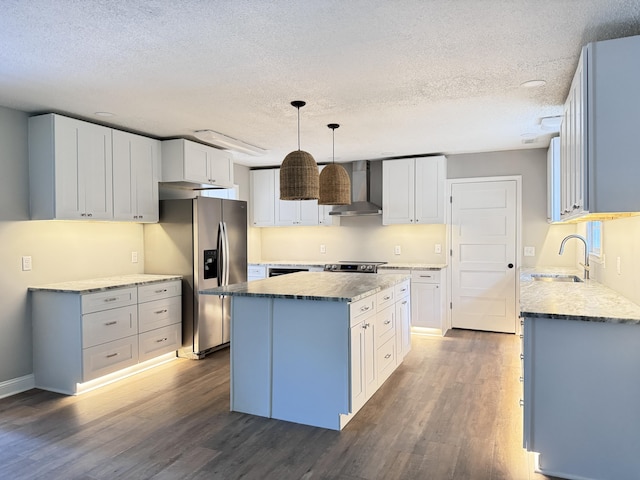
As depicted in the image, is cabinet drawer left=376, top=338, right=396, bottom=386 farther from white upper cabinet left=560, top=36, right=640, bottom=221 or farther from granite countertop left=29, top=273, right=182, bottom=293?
granite countertop left=29, top=273, right=182, bottom=293

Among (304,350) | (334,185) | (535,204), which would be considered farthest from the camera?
(535,204)

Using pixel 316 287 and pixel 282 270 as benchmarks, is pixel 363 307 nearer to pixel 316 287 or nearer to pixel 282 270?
pixel 316 287

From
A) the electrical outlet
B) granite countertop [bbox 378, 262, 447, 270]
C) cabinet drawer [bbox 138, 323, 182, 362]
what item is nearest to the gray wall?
granite countertop [bbox 378, 262, 447, 270]

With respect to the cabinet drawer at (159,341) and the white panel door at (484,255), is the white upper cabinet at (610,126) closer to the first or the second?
the white panel door at (484,255)

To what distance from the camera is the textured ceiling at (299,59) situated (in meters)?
2.11

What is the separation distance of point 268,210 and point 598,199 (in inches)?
197

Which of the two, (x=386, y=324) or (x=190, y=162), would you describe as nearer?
(x=386, y=324)

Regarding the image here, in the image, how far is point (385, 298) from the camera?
3.69 meters

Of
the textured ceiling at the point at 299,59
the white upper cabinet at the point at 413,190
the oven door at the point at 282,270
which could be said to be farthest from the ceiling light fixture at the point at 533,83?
the oven door at the point at 282,270

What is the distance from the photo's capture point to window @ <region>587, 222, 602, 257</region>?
3.85 meters

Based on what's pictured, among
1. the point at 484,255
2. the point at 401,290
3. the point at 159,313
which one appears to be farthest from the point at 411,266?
the point at 159,313

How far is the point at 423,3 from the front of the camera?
203 centimetres

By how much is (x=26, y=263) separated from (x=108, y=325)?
2.81 feet

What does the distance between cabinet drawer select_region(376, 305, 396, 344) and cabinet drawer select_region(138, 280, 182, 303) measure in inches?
88.5
